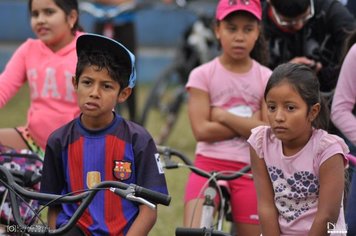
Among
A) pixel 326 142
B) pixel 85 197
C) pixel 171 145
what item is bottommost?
pixel 85 197

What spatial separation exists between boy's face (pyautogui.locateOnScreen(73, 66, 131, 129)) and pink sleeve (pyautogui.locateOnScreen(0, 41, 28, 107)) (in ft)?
3.36

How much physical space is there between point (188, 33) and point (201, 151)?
21.4 feet

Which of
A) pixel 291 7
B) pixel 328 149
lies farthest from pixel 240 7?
pixel 328 149

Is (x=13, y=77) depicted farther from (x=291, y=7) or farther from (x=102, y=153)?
(x=291, y=7)

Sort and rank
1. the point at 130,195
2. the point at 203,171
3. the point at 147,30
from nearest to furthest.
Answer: the point at 130,195 → the point at 203,171 → the point at 147,30

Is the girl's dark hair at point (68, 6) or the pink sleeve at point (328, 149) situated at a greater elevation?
the girl's dark hair at point (68, 6)

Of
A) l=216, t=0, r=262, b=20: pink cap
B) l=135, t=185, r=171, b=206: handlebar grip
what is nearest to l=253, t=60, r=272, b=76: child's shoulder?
l=216, t=0, r=262, b=20: pink cap

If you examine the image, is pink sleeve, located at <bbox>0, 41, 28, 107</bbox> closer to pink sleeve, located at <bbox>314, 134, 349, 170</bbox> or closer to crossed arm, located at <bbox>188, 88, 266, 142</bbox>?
crossed arm, located at <bbox>188, 88, 266, 142</bbox>

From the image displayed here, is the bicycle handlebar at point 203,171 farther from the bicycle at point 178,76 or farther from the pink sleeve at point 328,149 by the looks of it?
the bicycle at point 178,76

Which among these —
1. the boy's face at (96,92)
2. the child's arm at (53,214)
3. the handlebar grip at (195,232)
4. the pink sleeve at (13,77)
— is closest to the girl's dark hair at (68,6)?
the pink sleeve at (13,77)

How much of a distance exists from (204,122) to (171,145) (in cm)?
576

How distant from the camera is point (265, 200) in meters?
4.60

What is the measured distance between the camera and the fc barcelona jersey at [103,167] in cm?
456

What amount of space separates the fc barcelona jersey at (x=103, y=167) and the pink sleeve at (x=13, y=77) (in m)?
0.95
